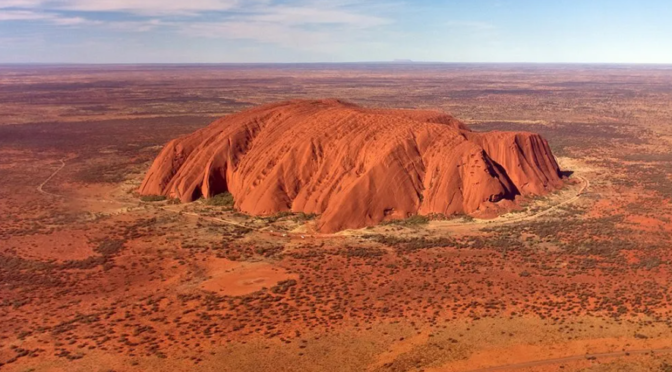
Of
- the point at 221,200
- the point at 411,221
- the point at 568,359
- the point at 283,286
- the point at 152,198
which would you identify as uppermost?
the point at 221,200

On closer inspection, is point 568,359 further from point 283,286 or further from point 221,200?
point 221,200

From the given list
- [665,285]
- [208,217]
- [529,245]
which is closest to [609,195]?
[529,245]

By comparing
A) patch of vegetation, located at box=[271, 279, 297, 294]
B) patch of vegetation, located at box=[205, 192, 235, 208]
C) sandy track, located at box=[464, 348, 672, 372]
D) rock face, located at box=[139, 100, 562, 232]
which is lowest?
Result: sandy track, located at box=[464, 348, 672, 372]

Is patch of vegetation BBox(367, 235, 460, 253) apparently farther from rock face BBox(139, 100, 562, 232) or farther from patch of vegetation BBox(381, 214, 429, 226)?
rock face BBox(139, 100, 562, 232)

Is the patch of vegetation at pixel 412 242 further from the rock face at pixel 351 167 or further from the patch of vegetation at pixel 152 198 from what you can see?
the patch of vegetation at pixel 152 198

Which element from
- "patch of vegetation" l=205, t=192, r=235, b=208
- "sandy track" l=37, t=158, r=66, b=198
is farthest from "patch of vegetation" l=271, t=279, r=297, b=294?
"sandy track" l=37, t=158, r=66, b=198

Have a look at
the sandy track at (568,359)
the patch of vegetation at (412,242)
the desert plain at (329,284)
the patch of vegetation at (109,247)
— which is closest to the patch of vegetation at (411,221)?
the desert plain at (329,284)

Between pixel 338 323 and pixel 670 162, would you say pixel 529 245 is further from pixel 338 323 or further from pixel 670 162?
pixel 670 162

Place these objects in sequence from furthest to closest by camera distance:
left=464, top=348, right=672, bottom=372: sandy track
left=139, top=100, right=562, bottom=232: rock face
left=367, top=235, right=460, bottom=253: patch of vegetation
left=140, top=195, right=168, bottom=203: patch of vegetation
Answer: left=140, top=195, right=168, bottom=203: patch of vegetation, left=139, top=100, right=562, bottom=232: rock face, left=367, top=235, right=460, bottom=253: patch of vegetation, left=464, top=348, right=672, bottom=372: sandy track

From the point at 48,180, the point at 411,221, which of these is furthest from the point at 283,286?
the point at 48,180
